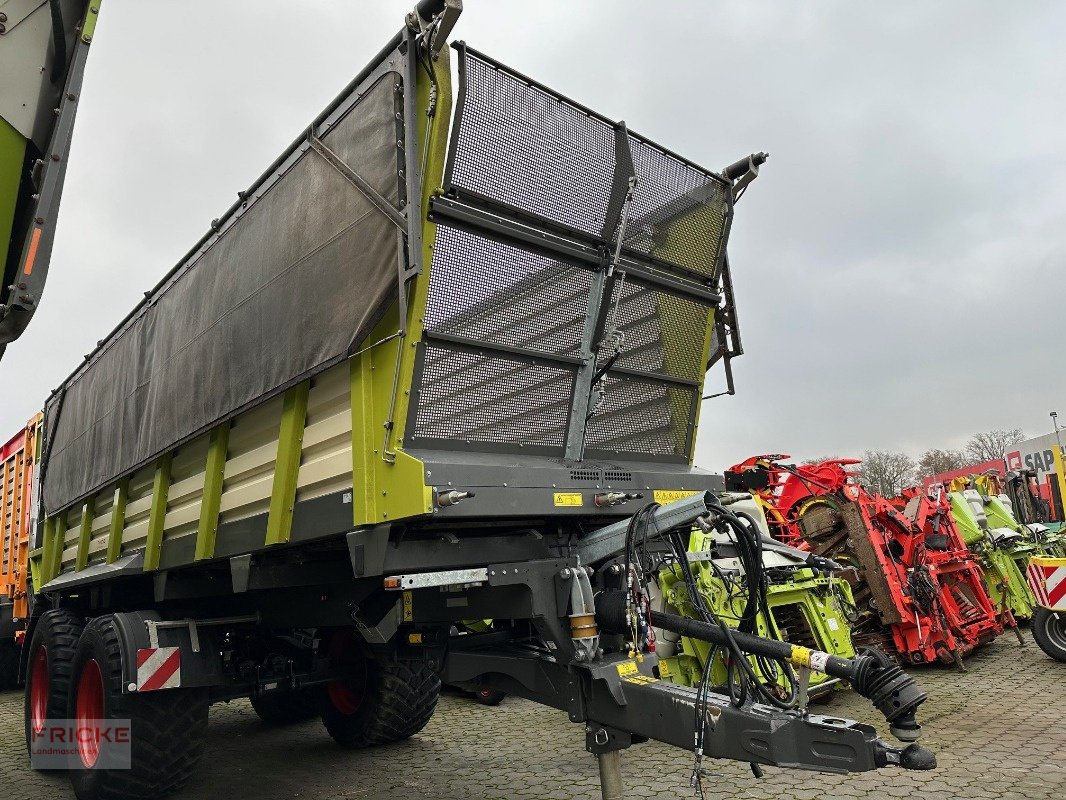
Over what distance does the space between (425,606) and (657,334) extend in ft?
5.80

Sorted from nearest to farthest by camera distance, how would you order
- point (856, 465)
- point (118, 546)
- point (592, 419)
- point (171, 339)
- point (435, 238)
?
point (435, 238) < point (592, 419) < point (171, 339) < point (118, 546) < point (856, 465)

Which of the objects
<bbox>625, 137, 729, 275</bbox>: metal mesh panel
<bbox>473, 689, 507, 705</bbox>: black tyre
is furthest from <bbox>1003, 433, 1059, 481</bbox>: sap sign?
<bbox>625, 137, 729, 275</bbox>: metal mesh panel

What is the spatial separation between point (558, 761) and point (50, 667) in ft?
12.1

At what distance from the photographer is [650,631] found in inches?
130

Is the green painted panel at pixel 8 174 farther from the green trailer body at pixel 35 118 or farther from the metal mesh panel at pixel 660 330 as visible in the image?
the metal mesh panel at pixel 660 330

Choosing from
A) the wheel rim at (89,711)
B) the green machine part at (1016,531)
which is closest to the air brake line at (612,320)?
the wheel rim at (89,711)

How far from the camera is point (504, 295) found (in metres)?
3.51

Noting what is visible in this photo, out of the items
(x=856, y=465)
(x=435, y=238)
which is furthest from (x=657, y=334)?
(x=856, y=465)

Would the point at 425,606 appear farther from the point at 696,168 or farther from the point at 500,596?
the point at 696,168

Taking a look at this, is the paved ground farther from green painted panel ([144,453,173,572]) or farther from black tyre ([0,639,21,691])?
black tyre ([0,639,21,691])

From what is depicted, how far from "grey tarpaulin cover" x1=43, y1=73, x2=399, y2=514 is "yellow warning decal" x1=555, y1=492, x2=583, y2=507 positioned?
1.06 metres

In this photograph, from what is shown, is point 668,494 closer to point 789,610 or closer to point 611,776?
point 611,776

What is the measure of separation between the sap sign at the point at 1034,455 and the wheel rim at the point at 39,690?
97.6 feet

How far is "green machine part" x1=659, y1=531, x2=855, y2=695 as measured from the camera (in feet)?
→ 18.1
